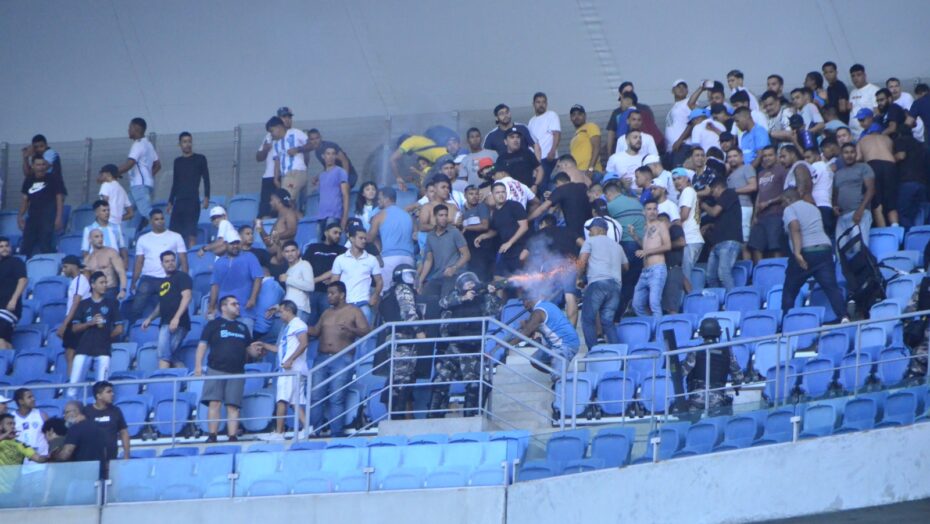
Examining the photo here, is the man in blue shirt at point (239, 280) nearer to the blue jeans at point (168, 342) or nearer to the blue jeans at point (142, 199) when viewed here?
the blue jeans at point (168, 342)

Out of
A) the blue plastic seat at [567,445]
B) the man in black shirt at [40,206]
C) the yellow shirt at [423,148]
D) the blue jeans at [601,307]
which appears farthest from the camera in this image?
the man in black shirt at [40,206]

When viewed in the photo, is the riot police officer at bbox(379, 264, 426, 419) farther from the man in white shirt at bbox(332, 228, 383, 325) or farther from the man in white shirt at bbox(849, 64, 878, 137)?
the man in white shirt at bbox(849, 64, 878, 137)

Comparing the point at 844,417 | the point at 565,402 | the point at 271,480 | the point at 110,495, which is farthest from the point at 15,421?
the point at 844,417

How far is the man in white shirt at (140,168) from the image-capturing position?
18250 mm

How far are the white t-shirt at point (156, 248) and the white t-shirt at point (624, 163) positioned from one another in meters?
4.20

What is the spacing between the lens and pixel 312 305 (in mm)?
14844

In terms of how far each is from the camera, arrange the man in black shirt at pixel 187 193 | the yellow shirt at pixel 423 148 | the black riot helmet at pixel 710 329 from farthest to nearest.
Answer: the yellow shirt at pixel 423 148 < the man in black shirt at pixel 187 193 < the black riot helmet at pixel 710 329

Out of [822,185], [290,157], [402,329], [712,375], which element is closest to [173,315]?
[402,329]

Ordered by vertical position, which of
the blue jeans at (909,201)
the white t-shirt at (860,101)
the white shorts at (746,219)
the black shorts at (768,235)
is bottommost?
the black shorts at (768,235)

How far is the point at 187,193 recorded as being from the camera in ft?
57.5

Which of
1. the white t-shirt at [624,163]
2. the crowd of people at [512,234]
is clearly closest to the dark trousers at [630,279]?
the crowd of people at [512,234]

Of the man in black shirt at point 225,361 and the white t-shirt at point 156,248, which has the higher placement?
the white t-shirt at point 156,248

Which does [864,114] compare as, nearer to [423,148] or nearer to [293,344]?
[423,148]

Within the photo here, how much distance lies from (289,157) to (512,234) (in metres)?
3.78
